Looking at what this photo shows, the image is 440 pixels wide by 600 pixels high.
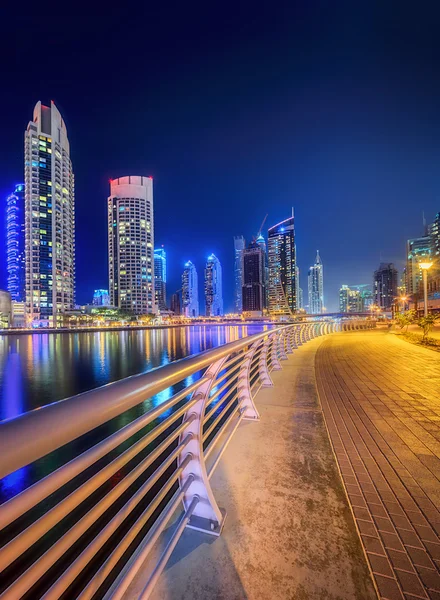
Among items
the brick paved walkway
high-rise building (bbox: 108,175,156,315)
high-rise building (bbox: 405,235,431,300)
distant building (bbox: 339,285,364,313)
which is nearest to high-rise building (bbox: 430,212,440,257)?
high-rise building (bbox: 405,235,431,300)

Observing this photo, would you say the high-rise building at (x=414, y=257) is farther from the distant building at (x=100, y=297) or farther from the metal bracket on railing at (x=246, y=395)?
the distant building at (x=100, y=297)

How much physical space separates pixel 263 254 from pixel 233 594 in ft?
613

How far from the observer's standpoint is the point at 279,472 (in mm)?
2742

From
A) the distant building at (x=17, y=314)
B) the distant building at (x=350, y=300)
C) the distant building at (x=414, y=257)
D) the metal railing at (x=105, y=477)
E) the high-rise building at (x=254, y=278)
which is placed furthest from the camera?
the high-rise building at (x=254, y=278)

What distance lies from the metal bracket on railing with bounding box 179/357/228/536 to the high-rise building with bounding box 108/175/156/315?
4929 inches

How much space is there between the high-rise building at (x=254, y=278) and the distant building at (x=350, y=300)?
5314 cm

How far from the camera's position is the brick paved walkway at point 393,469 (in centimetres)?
179

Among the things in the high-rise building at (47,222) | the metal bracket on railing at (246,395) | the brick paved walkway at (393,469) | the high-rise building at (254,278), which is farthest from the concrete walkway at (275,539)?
the high-rise building at (254,278)

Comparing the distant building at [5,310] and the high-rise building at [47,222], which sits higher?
the high-rise building at [47,222]

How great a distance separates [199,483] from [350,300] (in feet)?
622

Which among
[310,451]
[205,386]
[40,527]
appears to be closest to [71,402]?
[40,527]

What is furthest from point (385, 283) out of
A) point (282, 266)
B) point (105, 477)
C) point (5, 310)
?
point (5, 310)

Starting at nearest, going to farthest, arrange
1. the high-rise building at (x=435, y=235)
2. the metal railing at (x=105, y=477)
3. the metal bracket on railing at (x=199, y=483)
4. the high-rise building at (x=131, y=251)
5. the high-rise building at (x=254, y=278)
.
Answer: the metal railing at (x=105, y=477) → the metal bracket on railing at (x=199, y=483) → the high-rise building at (x=435, y=235) → the high-rise building at (x=131, y=251) → the high-rise building at (x=254, y=278)

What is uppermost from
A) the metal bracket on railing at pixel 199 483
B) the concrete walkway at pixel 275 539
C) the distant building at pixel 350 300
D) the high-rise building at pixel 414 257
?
the high-rise building at pixel 414 257
